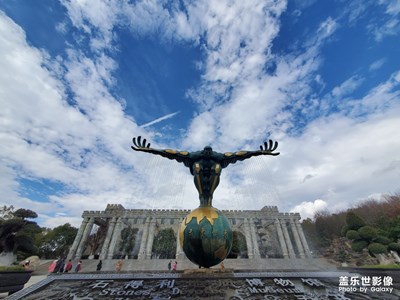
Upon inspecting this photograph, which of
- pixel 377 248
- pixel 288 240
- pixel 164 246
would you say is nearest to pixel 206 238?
pixel 377 248

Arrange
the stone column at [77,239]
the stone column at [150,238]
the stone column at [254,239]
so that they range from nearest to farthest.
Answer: the stone column at [77,239] < the stone column at [150,238] < the stone column at [254,239]

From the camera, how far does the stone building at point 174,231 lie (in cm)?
3884

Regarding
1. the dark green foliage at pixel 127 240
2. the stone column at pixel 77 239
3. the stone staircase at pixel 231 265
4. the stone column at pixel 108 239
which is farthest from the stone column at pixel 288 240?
the stone column at pixel 77 239

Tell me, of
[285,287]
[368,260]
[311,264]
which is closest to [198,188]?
[285,287]

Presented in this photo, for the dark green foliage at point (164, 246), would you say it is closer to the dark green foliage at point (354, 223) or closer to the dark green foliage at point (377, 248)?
the dark green foliage at point (354, 223)

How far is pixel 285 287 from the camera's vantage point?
13.4 ft

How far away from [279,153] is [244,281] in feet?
11.1

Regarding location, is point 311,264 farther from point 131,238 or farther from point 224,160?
point 224,160

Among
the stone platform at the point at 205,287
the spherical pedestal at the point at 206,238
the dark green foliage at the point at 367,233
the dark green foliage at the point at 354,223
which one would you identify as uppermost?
the dark green foliage at the point at 354,223

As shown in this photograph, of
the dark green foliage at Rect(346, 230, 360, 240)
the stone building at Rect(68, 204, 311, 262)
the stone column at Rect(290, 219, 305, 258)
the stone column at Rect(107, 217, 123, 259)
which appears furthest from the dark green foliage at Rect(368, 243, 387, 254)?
the stone column at Rect(107, 217, 123, 259)

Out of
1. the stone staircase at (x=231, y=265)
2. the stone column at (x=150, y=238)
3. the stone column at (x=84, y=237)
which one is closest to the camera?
the stone staircase at (x=231, y=265)

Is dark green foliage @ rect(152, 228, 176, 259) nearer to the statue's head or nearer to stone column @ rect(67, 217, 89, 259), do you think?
stone column @ rect(67, 217, 89, 259)

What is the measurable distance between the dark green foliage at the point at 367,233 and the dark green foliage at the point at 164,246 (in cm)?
3226

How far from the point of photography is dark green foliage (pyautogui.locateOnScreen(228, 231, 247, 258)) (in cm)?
3821
